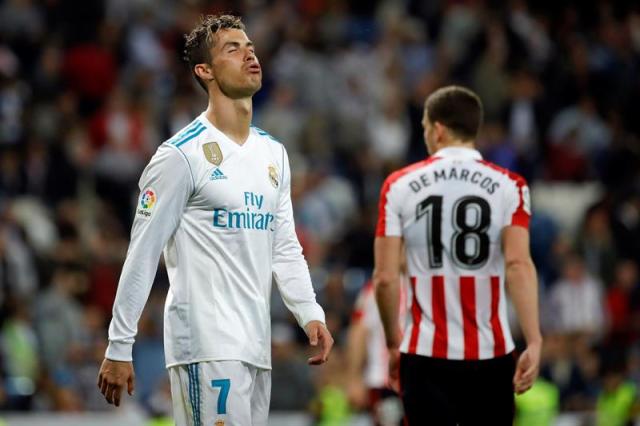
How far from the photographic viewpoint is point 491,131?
1476cm

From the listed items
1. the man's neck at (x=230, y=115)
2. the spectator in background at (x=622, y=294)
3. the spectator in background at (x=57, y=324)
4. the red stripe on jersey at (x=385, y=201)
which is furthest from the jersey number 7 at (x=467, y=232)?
the spectator in background at (x=622, y=294)

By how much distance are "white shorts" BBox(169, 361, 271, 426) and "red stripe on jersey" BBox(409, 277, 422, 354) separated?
127cm

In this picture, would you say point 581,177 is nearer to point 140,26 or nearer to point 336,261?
point 336,261

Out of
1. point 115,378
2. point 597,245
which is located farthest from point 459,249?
point 597,245

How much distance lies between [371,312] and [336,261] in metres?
4.55

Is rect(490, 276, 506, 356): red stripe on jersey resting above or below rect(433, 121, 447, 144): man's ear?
below

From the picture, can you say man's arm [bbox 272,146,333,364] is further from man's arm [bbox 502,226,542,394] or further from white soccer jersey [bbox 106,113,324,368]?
man's arm [bbox 502,226,542,394]

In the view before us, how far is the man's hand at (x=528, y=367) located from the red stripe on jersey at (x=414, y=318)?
512mm

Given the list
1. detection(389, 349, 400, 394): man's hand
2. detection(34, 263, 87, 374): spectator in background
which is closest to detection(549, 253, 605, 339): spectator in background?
detection(34, 263, 87, 374): spectator in background

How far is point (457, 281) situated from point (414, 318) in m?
0.28

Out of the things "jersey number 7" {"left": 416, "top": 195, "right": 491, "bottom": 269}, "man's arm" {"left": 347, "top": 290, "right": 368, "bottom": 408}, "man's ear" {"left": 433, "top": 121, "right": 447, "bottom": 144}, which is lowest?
"man's arm" {"left": 347, "top": 290, "right": 368, "bottom": 408}

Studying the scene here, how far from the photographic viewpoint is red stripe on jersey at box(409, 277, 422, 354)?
6484 millimetres

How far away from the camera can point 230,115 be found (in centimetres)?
564

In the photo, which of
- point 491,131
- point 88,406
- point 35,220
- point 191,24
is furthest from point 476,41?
point 88,406
